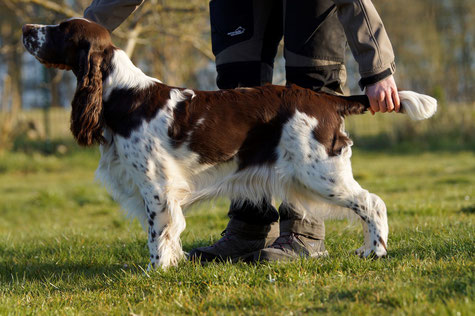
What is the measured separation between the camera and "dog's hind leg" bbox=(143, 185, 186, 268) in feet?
10.6

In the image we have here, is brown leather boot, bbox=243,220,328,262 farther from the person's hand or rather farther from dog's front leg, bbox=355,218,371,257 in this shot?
the person's hand

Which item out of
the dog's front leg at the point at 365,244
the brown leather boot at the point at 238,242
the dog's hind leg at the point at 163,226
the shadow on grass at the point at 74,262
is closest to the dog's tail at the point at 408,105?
the dog's front leg at the point at 365,244

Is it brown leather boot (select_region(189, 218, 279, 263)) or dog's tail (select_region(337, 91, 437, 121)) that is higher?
dog's tail (select_region(337, 91, 437, 121))

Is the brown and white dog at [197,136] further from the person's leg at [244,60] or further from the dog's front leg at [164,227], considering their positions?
the person's leg at [244,60]

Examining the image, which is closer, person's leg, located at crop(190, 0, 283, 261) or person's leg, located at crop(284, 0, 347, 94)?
person's leg, located at crop(284, 0, 347, 94)

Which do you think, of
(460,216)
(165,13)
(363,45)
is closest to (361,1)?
(363,45)

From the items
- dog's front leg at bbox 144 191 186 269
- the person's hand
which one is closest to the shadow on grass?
dog's front leg at bbox 144 191 186 269

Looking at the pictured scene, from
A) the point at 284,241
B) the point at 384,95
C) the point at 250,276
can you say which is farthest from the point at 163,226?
the point at 384,95

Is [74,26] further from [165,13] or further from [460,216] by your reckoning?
[165,13]

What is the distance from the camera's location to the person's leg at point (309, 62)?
11.0 ft

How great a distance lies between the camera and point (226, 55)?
3689 mm

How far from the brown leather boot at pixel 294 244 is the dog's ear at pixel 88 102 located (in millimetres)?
1256

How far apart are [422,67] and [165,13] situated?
937 centimetres

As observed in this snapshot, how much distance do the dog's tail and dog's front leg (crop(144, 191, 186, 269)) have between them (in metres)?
1.18
